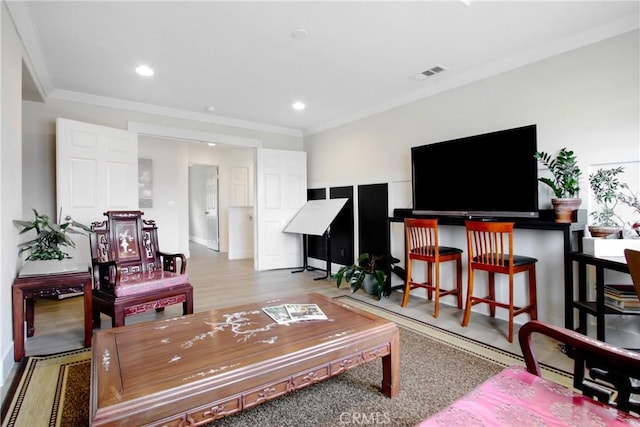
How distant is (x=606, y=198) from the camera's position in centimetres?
239

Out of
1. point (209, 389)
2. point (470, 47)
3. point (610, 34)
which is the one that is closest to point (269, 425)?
point (209, 389)

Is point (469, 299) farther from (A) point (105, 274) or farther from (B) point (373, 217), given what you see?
(A) point (105, 274)

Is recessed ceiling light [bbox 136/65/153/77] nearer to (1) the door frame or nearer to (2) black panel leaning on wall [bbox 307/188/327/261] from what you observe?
(1) the door frame

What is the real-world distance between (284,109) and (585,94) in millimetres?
3453

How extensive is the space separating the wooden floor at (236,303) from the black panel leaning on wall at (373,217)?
0.73 m

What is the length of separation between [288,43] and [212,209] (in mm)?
6541

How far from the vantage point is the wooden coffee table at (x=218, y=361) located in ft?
3.86

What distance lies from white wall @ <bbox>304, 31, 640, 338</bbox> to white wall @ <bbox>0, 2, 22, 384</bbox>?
3.66m

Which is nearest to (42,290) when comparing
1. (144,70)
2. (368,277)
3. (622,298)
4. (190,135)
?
(144,70)

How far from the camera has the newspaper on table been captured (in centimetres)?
194

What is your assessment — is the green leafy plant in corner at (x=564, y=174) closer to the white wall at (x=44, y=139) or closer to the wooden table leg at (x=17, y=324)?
the wooden table leg at (x=17, y=324)

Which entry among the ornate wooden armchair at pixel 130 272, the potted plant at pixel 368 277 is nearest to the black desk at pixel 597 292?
the potted plant at pixel 368 277

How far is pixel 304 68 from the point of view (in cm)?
336

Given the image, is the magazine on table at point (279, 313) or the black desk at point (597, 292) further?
the black desk at point (597, 292)
